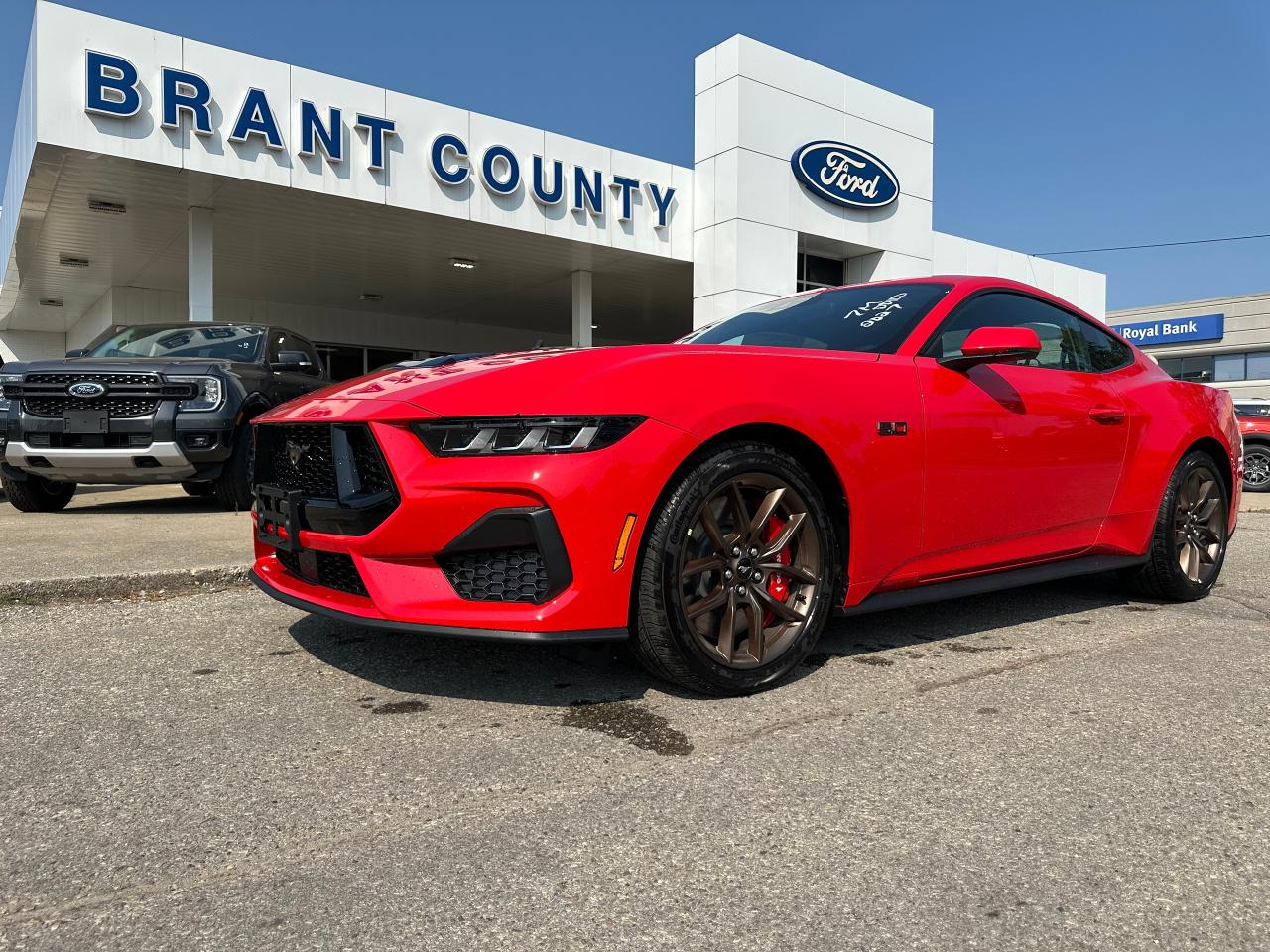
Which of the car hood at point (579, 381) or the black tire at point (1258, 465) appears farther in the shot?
the black tire at point (1258, 465)

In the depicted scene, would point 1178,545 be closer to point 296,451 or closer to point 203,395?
point 296,451

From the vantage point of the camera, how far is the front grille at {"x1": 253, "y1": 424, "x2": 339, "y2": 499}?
9.07ft

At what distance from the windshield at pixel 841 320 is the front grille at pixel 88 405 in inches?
177

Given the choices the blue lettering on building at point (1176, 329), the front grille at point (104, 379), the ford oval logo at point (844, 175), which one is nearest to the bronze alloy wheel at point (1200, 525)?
the front grille at point (104, 379)

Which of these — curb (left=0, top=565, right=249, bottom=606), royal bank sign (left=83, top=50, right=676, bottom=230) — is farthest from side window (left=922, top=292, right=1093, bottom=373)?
royal bank sign (left=83, top=50, right=676, bottom=230)

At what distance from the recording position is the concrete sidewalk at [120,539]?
4422 millimetres

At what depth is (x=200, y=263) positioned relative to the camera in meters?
12.8

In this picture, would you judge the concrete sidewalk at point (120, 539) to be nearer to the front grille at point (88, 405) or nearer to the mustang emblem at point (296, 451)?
the front grille at point (88, 405)

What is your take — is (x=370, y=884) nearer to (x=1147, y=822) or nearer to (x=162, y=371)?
(x=1147, y=822)

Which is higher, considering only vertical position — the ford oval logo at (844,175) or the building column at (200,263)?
the ford oval logo at (844,175)

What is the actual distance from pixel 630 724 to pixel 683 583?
42cm

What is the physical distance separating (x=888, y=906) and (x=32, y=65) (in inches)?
452

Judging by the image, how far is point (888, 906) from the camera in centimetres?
163

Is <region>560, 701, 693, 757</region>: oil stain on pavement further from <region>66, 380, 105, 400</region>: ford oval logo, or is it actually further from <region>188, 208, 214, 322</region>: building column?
<region>188, 208, 214, 322</region>: building column
